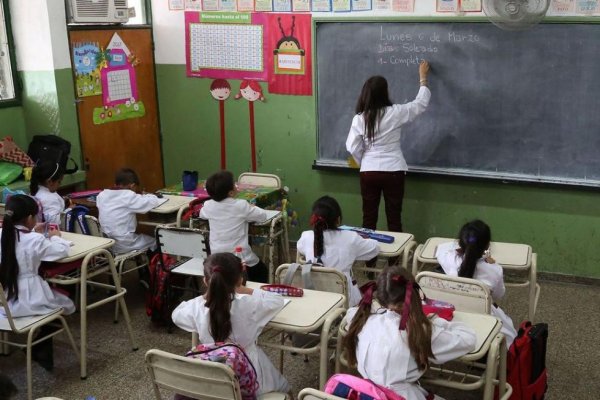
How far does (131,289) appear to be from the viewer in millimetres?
4938

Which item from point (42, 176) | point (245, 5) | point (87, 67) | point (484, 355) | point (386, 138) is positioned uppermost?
point (245, 5)

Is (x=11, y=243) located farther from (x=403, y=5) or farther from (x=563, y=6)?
(x=563, y=6)

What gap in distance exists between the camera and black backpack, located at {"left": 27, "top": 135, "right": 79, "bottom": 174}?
5.05m

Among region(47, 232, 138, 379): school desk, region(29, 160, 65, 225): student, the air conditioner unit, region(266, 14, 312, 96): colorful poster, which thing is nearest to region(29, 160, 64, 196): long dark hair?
region(29, 160, 65, 225): student

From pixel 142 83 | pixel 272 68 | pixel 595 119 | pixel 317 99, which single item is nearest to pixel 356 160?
pixel 317 99

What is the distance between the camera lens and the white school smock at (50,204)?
14.0 feet

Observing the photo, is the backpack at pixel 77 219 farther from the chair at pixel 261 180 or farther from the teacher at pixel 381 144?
the teacher at pixel 381 144

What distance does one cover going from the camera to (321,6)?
515 centimetres

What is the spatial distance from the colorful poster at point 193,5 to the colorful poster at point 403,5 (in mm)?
1688

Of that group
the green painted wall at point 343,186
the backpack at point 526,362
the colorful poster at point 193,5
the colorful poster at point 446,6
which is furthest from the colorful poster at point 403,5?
the backpack at point 526,362

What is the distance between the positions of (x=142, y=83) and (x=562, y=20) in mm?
3388

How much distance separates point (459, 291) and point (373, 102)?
6.48 ft

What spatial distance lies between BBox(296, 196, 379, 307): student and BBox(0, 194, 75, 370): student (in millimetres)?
1280

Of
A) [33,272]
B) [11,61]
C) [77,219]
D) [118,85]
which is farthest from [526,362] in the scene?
[11,61]
